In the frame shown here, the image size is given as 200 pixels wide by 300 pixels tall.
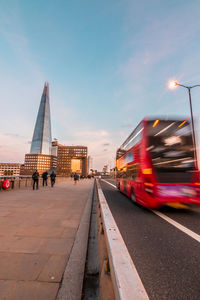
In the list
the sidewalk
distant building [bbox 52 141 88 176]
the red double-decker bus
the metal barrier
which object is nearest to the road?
the metal barrier

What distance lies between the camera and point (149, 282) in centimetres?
180

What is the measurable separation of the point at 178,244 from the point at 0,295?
2910 mm

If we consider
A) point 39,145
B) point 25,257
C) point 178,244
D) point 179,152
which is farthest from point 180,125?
point 39,145

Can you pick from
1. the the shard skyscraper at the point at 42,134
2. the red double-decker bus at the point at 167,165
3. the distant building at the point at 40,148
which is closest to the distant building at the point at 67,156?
the distant building at the point at 40,148

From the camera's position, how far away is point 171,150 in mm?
5449

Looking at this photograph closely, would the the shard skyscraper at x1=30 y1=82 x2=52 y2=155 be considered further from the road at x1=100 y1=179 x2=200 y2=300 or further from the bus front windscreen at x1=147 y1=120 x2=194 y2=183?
the road at x1=100 y1=179 x2=200 y2=300

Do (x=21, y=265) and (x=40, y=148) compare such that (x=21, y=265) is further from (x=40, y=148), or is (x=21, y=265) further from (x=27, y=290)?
(x=40, y=148)

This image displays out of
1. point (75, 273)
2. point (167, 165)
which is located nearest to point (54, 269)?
point (75, 273)

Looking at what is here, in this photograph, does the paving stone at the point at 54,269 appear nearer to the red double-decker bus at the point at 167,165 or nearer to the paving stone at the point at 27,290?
the paving stone at the point at 27,290

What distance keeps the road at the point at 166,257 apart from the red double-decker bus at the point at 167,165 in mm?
1028

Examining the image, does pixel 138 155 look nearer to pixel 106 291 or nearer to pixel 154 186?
pixel 154 186

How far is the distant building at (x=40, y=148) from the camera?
5915 inches

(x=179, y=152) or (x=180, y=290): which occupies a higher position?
(x=179, y=152)

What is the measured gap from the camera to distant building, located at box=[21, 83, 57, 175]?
150 metres
